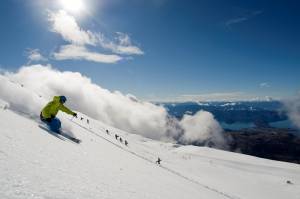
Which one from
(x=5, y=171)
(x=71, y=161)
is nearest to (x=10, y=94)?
(x=71, y=161)

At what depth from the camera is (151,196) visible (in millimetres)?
9594

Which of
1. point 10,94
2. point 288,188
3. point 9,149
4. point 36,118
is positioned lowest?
point 288,188

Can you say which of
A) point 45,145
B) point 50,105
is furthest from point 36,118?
point 45,145

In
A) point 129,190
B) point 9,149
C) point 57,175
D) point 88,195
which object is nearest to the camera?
point 88,195

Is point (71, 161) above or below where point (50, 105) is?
below

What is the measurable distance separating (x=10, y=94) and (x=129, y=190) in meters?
12.8

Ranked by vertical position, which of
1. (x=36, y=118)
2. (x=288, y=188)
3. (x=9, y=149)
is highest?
(x=36, y=118)

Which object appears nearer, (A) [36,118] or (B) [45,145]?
(B) [45,145]

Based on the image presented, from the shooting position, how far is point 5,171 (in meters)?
6.20

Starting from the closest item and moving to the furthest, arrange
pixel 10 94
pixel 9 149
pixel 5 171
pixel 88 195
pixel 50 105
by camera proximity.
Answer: pixel 5 171, pixel 88 195, pixel 9 149, pixel 50 105, pixel 10 94

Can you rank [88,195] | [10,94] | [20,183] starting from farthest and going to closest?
1. [10,94]
2. [88,195]
3. [20,183]

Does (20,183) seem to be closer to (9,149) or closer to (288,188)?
(9,149)

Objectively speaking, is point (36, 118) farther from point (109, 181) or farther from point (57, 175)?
point (57, 175)

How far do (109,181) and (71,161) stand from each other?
4.83 ft
